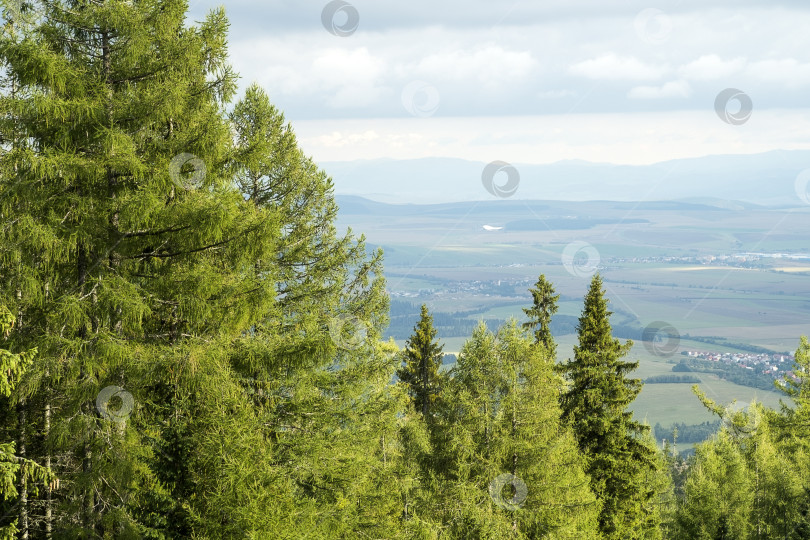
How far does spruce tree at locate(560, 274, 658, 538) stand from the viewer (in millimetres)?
26672

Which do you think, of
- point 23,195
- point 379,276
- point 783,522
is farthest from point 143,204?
point 783,522

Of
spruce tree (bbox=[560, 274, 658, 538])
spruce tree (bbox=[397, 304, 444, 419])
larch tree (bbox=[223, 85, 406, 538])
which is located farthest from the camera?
spruce tree (bbox=[397, 304, 444, 419])

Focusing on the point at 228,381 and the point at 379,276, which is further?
the point at 379,276

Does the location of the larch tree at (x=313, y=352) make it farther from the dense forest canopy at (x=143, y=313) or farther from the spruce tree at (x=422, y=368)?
the spruce tree at (x=422, y=368)

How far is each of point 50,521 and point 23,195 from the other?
228 inches

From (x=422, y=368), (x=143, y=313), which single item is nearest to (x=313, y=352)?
(x=143, y=313)

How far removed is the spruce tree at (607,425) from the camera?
26672mm

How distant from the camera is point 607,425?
2652 cm

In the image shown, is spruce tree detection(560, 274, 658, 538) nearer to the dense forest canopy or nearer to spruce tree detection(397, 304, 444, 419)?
spruce tree detection(397, 304, 444, 419)

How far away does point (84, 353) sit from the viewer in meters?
10.2

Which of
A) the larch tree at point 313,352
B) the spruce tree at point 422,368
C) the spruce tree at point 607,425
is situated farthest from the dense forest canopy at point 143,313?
the spruce tree at point 422,368

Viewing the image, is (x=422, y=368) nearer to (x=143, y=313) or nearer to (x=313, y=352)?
(x=313, y=352)

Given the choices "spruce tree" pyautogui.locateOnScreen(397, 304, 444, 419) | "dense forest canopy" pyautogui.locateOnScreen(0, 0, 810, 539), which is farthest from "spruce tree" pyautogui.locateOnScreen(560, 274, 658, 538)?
"dense forest canopy" pyautogui.locateOnScreen(0, 0, 810, 539)

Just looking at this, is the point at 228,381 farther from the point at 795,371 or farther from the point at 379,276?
the point at 795,371
